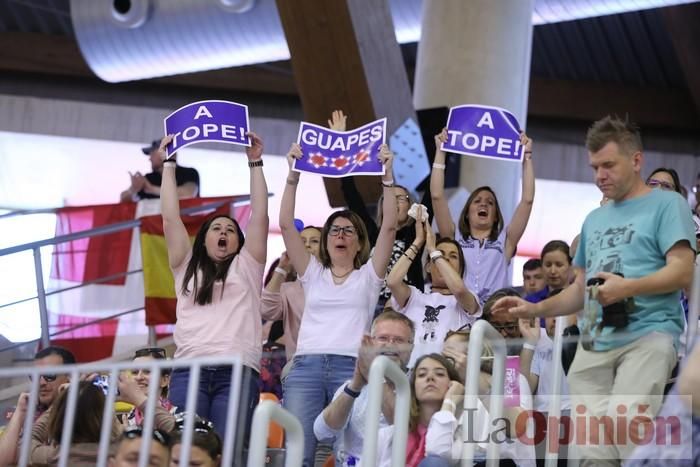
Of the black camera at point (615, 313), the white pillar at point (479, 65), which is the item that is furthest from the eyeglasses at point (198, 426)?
the white pillar at point (479, 65)

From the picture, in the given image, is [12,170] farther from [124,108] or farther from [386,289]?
[386,289]

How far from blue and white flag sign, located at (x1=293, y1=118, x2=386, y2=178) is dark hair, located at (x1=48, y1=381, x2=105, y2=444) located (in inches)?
92.1

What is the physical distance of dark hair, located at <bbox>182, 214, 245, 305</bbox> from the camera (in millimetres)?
5836

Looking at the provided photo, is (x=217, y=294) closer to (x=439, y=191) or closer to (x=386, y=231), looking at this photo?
(x=386, y=231)

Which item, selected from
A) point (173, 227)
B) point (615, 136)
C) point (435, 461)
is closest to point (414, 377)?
point (435, 461)

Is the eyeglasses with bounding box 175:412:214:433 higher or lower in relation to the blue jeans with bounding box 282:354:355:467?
lower

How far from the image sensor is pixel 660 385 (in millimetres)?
4258

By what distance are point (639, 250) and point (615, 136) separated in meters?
0.39

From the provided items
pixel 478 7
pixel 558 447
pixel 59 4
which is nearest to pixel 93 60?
pixel 59 4

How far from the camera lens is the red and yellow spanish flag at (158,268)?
8508 mm

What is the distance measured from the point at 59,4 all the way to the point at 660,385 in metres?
11.6

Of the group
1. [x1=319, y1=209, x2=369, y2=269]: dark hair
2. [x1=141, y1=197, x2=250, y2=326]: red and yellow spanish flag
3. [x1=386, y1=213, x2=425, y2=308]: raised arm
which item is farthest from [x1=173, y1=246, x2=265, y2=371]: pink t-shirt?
[x1=141, y1=197, x2=250, y2=326]: red and yellow spanish flag

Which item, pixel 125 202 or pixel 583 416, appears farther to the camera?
pixel 125 202

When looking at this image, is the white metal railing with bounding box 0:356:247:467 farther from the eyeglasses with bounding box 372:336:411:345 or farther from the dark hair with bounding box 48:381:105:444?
the eyeglasses with bounding box 372:336:411:345
